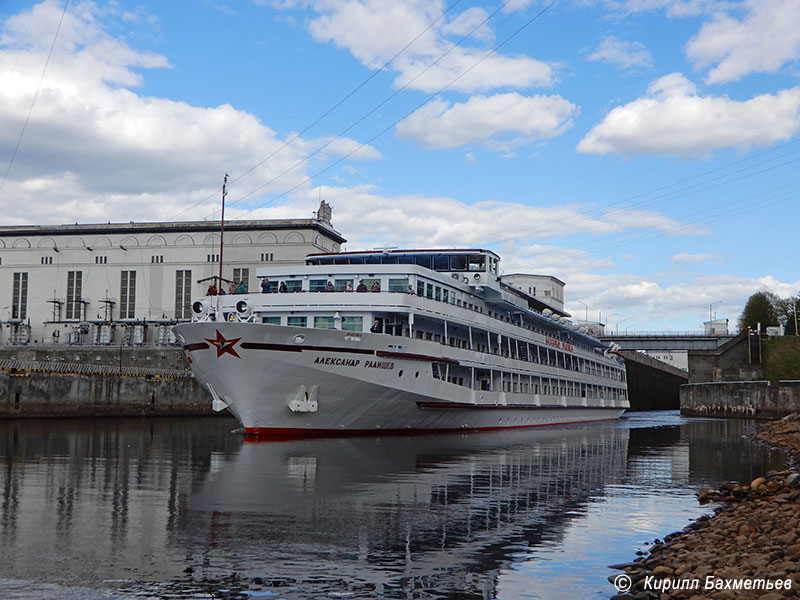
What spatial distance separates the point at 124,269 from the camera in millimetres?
84625

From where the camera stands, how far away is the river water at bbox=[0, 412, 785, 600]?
1001 centimetres

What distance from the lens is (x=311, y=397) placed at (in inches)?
1248

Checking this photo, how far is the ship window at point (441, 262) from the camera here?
44.7 meters

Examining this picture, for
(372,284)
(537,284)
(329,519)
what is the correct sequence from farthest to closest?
(537,284), (372,284), (329,519)

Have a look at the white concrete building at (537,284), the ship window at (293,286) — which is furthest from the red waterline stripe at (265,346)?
the white concrete building at (537,284)

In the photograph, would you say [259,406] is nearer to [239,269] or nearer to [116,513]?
[116,513]

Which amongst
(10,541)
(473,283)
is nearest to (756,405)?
(473,283)

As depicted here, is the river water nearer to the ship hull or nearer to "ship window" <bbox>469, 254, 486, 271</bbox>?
the ship hull

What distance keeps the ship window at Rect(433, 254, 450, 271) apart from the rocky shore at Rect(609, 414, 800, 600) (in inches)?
1179

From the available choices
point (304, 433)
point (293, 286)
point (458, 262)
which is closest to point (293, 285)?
point (293, 286)

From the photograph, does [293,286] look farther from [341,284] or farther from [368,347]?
[368,347]

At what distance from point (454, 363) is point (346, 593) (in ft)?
96.6

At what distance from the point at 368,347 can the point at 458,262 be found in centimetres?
1360

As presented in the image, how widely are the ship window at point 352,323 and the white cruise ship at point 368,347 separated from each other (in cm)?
4
